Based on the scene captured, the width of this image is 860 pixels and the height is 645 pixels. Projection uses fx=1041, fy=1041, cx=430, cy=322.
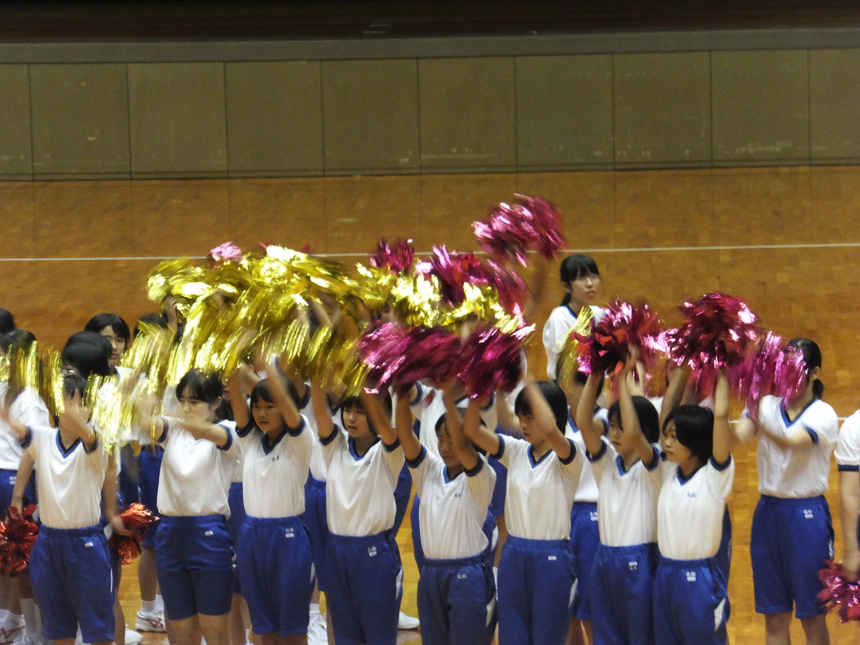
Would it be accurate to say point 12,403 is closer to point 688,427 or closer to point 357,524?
point 357,524

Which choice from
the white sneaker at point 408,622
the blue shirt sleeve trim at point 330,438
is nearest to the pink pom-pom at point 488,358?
the blue shirt sleeve trim at point 330,438

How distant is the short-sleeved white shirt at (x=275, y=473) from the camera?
2.96m

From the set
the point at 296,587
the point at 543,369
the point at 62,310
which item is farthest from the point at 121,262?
the point at 296,587

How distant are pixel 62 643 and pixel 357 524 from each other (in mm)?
1030

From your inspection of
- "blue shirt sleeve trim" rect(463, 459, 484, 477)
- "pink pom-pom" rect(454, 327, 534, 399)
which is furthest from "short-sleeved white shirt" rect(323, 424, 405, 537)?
"pink pom-pom" rect(454, 327, 534, 399)

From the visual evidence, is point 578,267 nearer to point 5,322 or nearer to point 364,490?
point 364,490

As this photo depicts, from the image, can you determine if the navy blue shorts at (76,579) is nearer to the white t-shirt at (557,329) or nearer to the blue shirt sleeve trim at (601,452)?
the blue shirt sleeve trim at (601,452)

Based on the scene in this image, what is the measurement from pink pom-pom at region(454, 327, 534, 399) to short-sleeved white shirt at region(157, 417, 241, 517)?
4.39 ft

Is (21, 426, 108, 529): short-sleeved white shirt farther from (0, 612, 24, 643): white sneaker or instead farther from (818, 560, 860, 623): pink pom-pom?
(818, 560, 860, 623): pink pom-pom

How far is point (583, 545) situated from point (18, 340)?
1.81 meters

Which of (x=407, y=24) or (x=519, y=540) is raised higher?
(x=407, y=24)

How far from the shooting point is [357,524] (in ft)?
9.31

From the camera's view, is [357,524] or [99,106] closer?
[357,524]

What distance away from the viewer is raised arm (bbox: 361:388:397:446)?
2598 millimetres
